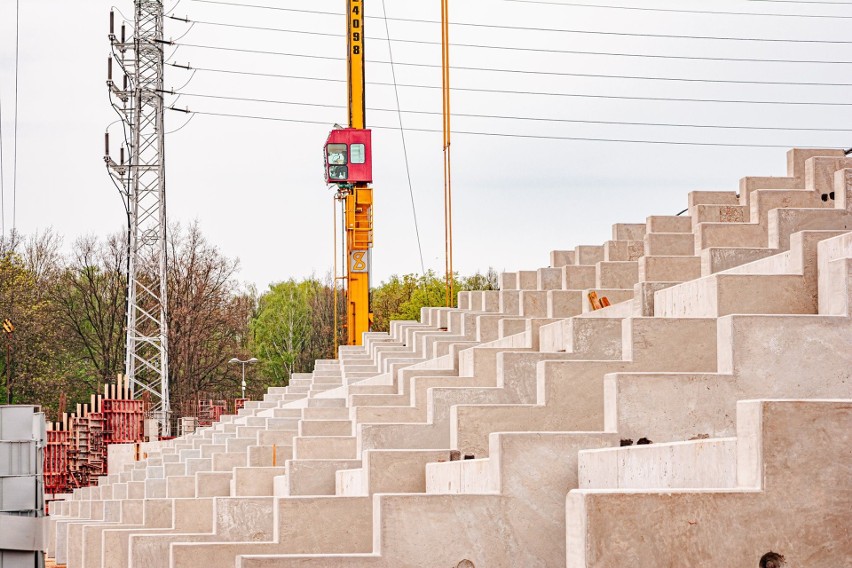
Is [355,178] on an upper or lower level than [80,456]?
upper

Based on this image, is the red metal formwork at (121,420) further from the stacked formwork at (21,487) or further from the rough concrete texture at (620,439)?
the stacked formwork at (21,487)

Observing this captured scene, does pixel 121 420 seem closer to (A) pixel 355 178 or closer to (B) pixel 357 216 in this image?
(B) pixel 357 216

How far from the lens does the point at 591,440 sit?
30.7 ft

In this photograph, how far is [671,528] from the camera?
251 inches

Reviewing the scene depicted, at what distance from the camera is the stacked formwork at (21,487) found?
16.6 metres

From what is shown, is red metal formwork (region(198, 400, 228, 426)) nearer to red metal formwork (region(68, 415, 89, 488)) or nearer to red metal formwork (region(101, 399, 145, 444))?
red metal formwork (region(101, 399, 145, 444))

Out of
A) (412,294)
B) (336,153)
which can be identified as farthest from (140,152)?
(412,294)

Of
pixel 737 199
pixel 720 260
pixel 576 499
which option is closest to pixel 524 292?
pixel 737 199

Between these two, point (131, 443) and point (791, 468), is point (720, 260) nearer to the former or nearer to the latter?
point (791, 468)

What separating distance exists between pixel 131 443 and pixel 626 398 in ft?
136

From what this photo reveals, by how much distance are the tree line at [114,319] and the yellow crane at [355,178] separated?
22.3m

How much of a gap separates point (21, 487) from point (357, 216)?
26.7 metres

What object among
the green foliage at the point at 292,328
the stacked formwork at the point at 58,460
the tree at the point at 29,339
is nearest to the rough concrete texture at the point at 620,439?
the stacked formwork at the point at 58,460

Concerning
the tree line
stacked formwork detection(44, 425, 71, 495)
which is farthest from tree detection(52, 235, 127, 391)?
stacked formwork detection(44, 425, 71, 495)
